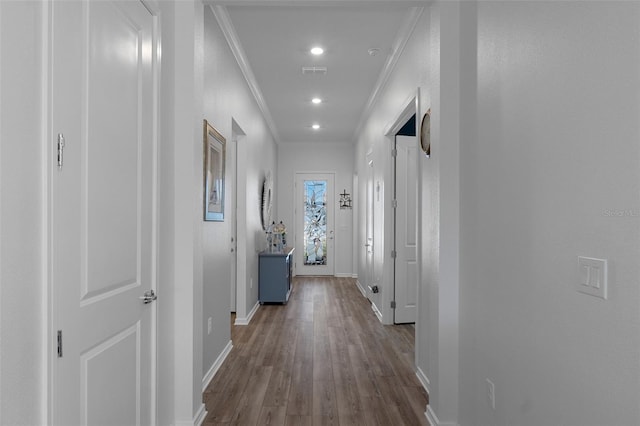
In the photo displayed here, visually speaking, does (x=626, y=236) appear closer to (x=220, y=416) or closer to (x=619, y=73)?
(x=619, y=73)

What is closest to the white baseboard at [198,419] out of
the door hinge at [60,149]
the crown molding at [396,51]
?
the door hinge at [60,149]

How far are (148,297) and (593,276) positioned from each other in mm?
1798

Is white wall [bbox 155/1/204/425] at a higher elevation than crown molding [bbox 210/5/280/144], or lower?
lower

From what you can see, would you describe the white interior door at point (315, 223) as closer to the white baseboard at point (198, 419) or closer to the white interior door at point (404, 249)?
the white interior door at point (404, 249)

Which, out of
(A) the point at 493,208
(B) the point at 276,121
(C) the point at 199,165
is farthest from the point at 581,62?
(B) the point at 276,121

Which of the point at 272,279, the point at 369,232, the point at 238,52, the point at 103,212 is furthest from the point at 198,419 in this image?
the point at 369,232

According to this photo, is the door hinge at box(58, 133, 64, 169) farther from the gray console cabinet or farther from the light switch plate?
the gray console cabinet

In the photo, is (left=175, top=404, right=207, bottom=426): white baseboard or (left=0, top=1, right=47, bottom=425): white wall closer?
(left=0, top=1, right=47, bottom=425): white wall

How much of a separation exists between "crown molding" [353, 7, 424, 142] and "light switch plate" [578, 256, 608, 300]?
2.35 meters

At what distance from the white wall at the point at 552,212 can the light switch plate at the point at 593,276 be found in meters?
0.02

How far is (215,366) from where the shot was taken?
3320 millimetres

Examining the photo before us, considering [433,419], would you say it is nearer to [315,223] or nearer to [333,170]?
[315,223]

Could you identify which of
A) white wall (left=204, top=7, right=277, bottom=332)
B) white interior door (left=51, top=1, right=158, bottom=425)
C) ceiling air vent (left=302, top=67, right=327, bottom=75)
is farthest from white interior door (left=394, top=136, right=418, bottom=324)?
white interior door (left=51, top=1, right=158, bottom=425)

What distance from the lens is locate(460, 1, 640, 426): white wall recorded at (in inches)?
45.3
